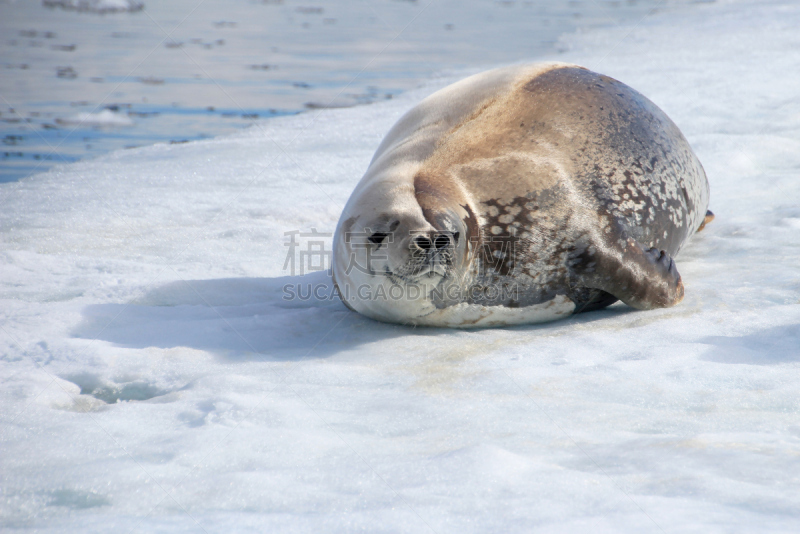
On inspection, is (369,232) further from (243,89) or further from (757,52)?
(757,52)

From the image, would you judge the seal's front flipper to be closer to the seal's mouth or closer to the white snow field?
the white snow field

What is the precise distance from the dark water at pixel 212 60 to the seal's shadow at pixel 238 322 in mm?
3239

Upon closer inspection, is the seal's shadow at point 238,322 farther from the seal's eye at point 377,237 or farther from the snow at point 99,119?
the snow at point 99,119

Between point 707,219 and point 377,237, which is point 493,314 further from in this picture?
point 707,219

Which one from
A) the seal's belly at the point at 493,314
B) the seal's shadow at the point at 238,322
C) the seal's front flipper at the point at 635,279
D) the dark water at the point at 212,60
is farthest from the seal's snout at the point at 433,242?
the dark water at the point at 212,60

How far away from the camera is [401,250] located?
229 centimetres

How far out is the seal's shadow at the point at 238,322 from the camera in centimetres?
256

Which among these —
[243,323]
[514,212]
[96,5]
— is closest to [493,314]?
[514,212]

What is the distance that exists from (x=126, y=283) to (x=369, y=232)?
1.39m

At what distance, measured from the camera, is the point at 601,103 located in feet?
10.6

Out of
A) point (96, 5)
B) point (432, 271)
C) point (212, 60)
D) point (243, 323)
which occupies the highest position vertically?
point (96, 5)

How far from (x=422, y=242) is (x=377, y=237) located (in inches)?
6.7

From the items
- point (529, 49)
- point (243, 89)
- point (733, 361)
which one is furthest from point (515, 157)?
point (529, 49)

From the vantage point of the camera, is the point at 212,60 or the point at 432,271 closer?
the point at 432,271
